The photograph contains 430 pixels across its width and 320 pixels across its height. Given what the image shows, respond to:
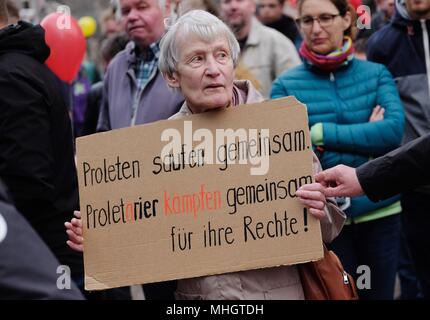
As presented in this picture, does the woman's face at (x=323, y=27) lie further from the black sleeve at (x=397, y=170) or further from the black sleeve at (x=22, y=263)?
the black sleeve at (x=22, y=263)

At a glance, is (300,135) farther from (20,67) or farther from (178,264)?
(20,67)

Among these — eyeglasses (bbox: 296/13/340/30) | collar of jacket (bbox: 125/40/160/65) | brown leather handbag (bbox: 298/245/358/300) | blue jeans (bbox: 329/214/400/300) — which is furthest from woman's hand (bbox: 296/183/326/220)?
collar of jacket (bbox: 125/40/160/65)

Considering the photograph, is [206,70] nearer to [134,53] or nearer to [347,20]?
[347,20]

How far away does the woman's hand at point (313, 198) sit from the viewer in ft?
11.6

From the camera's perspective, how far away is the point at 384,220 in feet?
17.6

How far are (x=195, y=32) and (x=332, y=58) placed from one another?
153 cm

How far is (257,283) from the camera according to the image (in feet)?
12.1

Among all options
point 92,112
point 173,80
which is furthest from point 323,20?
point 92,112

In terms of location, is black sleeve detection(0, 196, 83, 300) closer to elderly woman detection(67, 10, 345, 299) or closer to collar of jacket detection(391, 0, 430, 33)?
elderly woman detection(67, 10, 345, 299)
